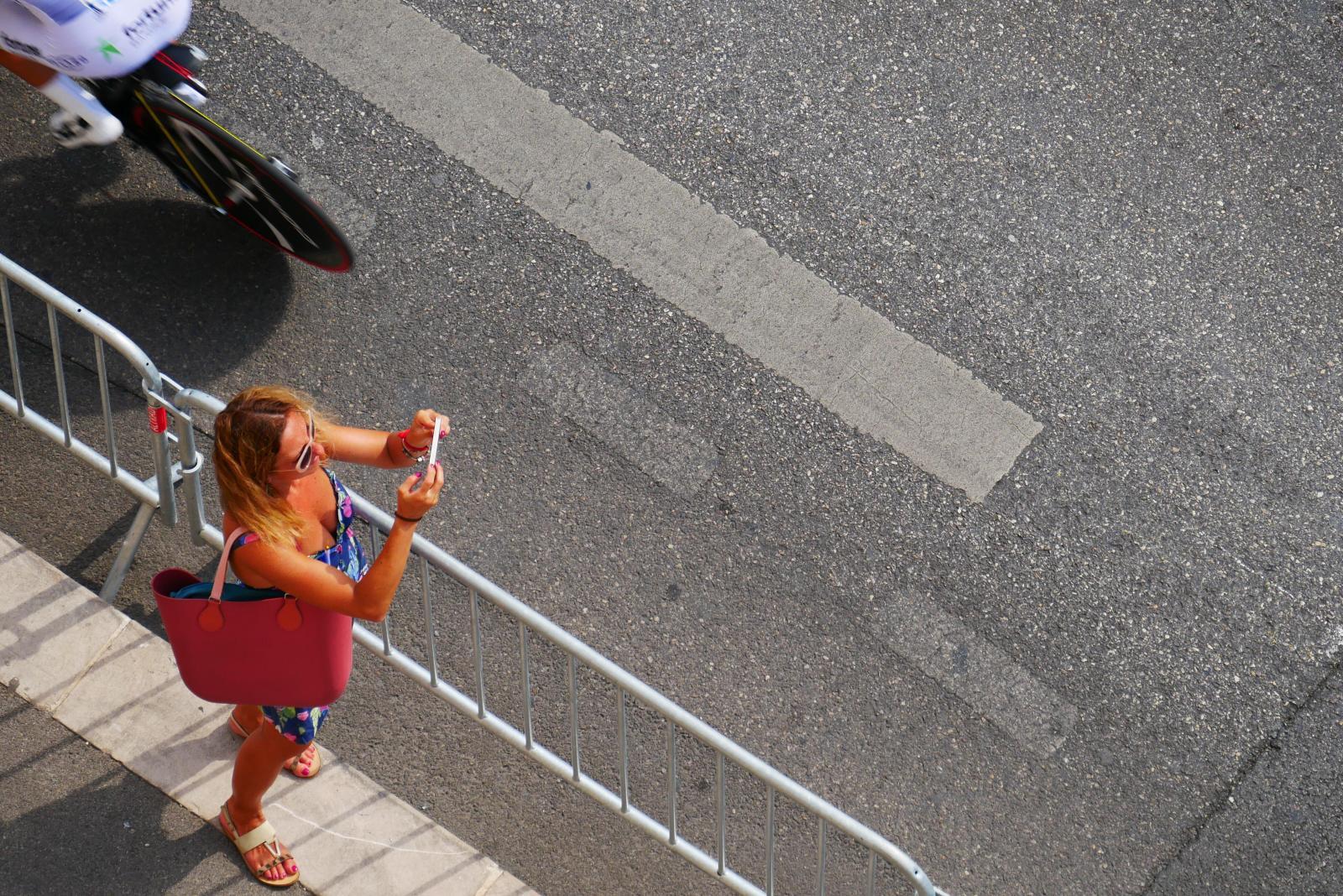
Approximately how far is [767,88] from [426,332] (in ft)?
6.38

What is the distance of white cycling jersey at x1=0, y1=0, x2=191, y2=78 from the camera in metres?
4.73

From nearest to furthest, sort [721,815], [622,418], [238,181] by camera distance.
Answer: [721,815]
[238,181]
[622,418]

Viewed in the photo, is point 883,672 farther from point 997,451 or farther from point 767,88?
point 767,88

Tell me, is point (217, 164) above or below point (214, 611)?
above

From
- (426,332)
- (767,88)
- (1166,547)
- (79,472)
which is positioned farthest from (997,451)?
(79,472)

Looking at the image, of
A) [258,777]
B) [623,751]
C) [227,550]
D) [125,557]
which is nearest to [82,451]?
[125,557]

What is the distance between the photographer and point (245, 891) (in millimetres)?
4430

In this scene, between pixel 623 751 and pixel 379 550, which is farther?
pixel 379 550

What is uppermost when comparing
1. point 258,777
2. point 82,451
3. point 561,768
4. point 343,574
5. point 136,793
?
point 343,574

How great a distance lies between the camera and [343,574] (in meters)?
3.58

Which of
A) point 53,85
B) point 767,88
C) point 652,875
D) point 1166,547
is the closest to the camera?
point 652,875

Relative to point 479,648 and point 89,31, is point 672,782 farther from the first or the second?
point 89,31

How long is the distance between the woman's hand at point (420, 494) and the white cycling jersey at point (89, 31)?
2359mm

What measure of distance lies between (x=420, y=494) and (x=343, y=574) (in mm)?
326
